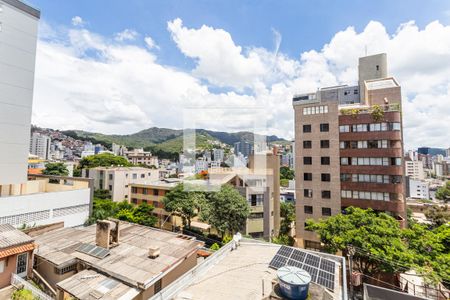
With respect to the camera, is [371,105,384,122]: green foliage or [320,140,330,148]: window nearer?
[371,105,384,122]: green foliage

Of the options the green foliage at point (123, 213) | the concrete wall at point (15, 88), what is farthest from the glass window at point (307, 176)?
the concrete wall at point (15, 88)

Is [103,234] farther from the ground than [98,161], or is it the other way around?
[98,161]

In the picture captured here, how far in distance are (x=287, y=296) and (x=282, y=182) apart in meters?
60.1

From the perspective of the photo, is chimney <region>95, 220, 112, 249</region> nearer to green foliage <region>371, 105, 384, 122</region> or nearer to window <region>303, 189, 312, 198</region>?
window <region>303, 189, 312, 198</region>

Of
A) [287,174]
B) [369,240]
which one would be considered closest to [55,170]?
[369,240]

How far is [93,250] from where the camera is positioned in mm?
10570

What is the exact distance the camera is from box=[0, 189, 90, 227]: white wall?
15.6 metres

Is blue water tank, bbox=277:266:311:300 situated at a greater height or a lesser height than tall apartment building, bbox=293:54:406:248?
lesser

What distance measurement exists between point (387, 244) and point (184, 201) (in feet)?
57.2

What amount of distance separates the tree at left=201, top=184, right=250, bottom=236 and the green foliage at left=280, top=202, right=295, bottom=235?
1068 cm

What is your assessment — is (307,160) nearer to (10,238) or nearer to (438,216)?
(10,238)

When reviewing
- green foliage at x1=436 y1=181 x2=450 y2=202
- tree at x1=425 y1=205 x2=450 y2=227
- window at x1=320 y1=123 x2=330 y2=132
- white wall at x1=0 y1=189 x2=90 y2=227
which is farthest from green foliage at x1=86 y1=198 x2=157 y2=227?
green foliage at x1=436 y1=181 x2=450 y2=202

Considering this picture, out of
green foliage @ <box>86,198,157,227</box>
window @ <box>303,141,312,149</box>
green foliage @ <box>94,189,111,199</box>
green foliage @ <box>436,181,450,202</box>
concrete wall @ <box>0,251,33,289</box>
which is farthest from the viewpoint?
green foliage @ <box>436,181,450,202</box>

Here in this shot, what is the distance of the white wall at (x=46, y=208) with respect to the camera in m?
15.6
